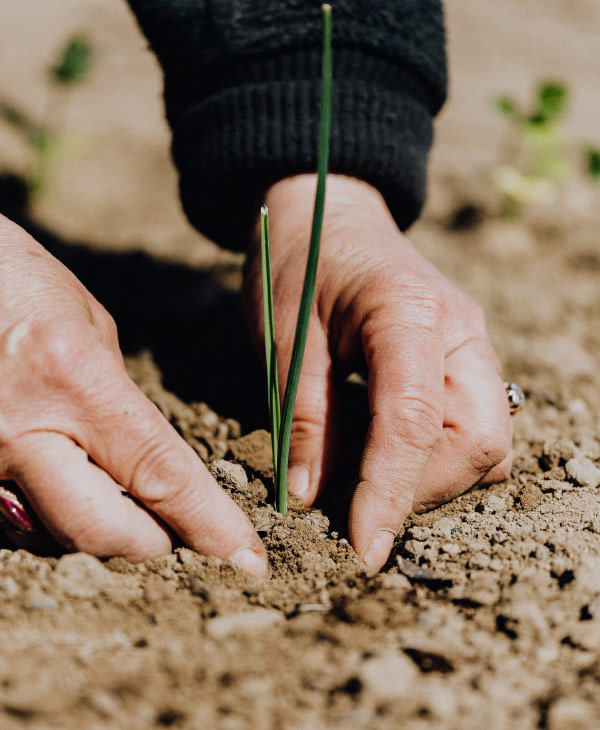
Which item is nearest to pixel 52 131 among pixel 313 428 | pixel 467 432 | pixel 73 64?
pixel 73 64

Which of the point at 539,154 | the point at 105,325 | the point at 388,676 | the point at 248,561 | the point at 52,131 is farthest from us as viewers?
the point at 52,131

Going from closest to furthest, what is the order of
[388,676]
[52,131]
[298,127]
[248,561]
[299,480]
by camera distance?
[388,676] < [248,561] < [299,480] < [298,127] < [52,131]

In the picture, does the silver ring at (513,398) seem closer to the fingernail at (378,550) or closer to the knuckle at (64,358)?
the fingernail at (378,550)

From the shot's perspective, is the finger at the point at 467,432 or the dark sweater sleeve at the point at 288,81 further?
the dark sweater sleeve at the point at 288,81

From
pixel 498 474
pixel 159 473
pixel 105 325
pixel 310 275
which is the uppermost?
pixel 310 275

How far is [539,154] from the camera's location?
283 cm

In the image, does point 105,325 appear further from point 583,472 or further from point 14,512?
point 583,472

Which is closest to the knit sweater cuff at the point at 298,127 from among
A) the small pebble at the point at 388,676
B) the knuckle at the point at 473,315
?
the knuckle at the point at 473,315

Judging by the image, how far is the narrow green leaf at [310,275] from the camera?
84cm

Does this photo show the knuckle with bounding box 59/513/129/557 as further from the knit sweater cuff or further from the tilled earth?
the knit sweater cuff

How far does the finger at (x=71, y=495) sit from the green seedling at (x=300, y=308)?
26cm

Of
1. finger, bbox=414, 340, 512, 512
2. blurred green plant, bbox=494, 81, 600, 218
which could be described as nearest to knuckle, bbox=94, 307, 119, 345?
finger, bbox=414, 340, 512, 512

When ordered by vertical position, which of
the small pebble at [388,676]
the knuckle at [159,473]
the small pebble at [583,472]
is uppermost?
the knuckle at [159,473]

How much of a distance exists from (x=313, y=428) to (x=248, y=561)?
33cm
